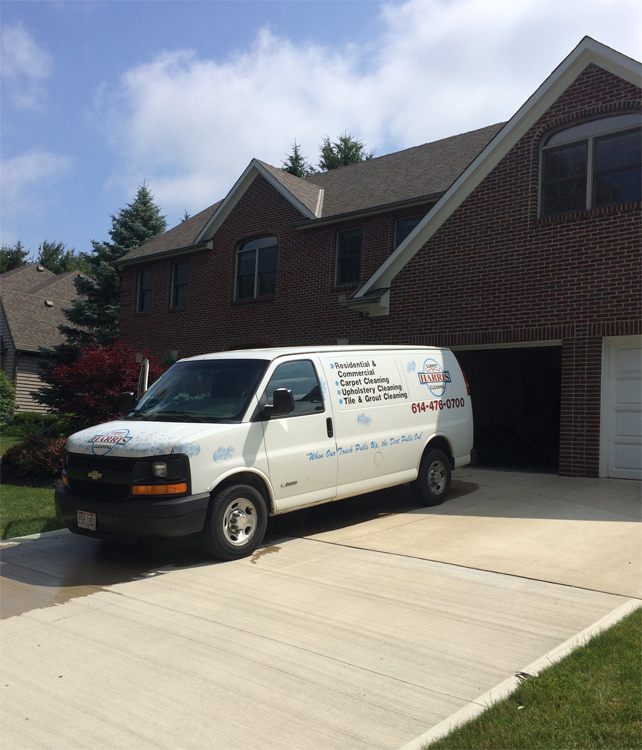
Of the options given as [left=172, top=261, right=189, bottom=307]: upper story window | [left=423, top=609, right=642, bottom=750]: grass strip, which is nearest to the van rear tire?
[left=423, top=609, right=642, bottom=750]: grass strip

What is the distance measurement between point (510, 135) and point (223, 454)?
8847 millimetres

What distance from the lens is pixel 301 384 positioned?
8.11 m

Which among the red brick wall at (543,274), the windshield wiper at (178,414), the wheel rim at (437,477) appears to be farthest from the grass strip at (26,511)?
the red brick wall at (543,274)

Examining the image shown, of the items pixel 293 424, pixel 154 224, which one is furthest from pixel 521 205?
pixel 154 224

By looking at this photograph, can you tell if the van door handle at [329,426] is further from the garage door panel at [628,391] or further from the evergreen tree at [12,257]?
the evergreen tree at [12,257]

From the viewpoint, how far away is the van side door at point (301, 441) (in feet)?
24.8

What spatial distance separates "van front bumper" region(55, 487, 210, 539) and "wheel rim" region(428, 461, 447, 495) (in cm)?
380

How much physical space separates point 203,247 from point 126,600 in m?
15.7

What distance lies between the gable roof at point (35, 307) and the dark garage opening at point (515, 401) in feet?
65.4

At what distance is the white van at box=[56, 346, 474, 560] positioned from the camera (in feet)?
22.2

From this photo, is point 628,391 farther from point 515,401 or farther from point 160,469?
point 515,401

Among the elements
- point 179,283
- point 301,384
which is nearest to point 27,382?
point 179,283

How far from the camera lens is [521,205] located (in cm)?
1271

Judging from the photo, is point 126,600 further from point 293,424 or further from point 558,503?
point 558,503
